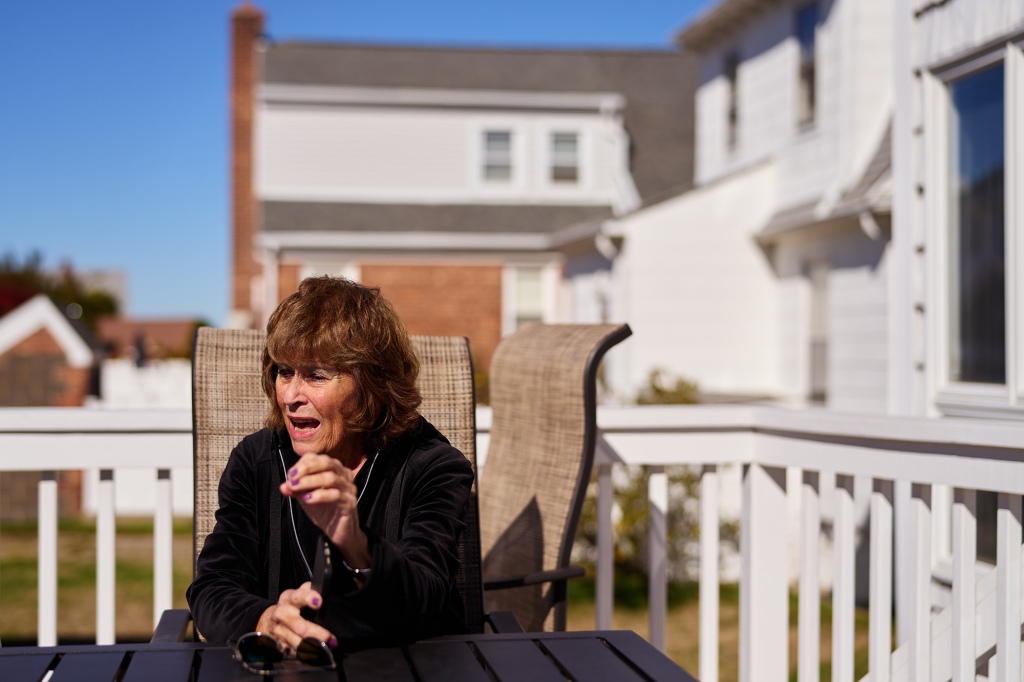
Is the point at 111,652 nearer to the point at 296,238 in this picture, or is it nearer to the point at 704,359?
the point at 704,359

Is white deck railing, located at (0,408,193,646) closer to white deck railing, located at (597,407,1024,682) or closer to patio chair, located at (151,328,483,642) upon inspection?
patio chair, located at (151,328,483,642)

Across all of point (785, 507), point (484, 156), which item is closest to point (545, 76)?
point (484, 156)

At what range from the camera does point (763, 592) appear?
3.21 metres

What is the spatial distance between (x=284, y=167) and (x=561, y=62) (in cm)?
526

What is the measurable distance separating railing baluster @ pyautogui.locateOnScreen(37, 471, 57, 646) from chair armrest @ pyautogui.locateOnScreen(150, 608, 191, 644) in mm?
932

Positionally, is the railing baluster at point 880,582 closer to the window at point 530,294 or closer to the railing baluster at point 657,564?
the railing baluster at point 657,564

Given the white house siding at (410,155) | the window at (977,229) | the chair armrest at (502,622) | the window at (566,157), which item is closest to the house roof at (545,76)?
the white house siding at (410,155)

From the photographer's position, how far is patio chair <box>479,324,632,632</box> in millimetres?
2771

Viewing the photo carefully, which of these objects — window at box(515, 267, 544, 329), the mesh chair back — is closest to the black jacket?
the mesh chair back

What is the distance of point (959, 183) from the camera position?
4.87 m

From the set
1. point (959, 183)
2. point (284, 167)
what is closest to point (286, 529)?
point (959, 183)

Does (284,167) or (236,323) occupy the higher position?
(284,167)

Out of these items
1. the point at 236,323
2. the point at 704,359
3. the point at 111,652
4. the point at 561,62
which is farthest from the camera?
the point at 236,323

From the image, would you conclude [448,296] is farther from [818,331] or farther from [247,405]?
[247,405]
